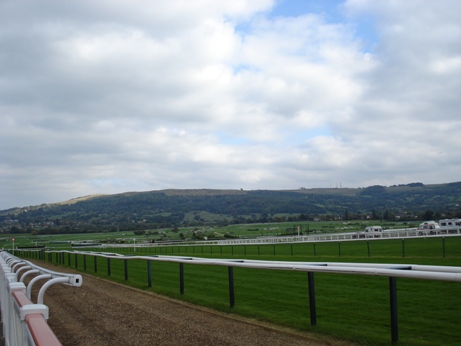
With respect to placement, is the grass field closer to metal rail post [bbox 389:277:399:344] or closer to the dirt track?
metal rail post [bbox 389:277:399:344]

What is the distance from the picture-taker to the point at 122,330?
25.7ft

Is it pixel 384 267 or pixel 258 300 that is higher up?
pixel 384 267

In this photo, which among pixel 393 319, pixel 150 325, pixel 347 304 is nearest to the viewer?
pixel 393 319

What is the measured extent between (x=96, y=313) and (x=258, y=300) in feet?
11.5

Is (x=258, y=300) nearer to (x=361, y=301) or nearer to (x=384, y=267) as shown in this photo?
(x=361, y=301)

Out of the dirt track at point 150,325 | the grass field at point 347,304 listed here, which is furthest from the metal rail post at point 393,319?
the dirt track at point 150,325

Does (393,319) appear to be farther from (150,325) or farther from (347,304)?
(150,325)

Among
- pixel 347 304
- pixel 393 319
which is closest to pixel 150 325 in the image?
pixel 347 304

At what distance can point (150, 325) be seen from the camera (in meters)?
8.15

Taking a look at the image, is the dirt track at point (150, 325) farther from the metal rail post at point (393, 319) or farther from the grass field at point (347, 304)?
the metal rail post at point (393, 319)

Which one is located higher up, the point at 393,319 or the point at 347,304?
the point at 393,319

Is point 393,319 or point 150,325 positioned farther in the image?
point 150,325

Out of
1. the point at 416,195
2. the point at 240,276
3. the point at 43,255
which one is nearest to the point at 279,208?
the point at 416,195

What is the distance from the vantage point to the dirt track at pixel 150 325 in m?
6.96
